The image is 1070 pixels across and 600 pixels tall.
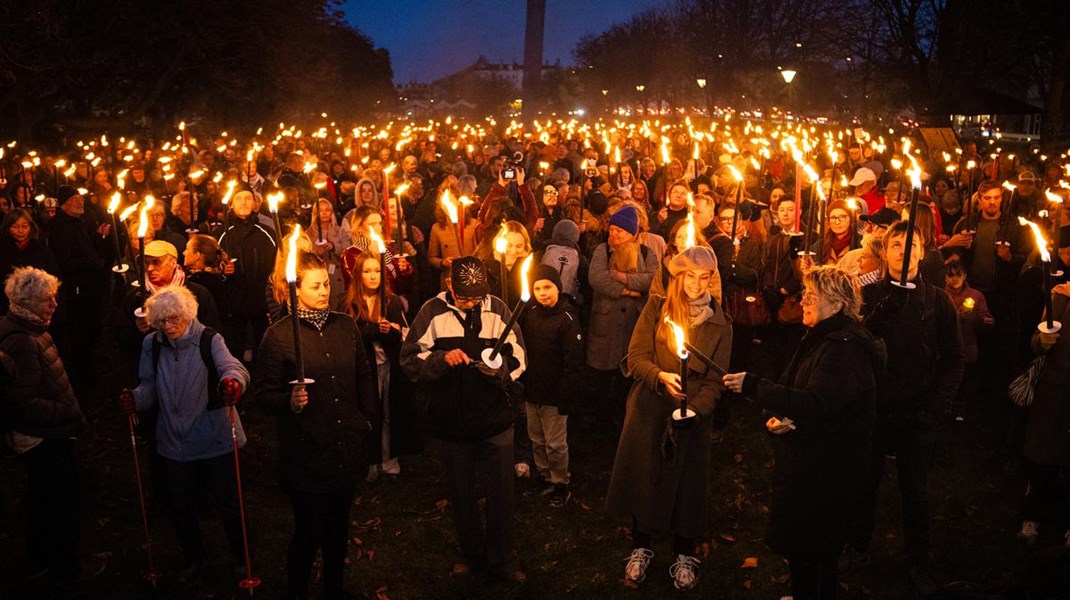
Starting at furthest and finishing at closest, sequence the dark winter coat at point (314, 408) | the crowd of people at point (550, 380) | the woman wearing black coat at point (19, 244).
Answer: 1. the woman wearing black coat at point (19, 244)
2. the dark winter coat at point (314, 408)
3. the crowd of people at point (550, 380)

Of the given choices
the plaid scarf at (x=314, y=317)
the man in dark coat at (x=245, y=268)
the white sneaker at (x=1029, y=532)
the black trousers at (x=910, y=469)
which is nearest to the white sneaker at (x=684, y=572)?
the black trousers at (x=910, y=469)

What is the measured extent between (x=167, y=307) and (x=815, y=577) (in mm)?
4026

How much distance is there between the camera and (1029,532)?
6.23 m

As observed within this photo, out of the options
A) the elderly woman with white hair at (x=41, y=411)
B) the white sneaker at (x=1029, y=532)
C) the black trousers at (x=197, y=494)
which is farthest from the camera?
the white sneaker at (x=1029, y=532)

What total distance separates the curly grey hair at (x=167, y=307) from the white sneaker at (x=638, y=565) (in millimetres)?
3229

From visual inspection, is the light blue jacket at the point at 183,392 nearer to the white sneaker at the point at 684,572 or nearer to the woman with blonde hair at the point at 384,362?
the woman with blonde hair at the point at 384,362

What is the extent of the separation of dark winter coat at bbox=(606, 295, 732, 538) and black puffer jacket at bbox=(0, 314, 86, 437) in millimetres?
3530

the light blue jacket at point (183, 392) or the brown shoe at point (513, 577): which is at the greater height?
the light blue jacket at point (183, 392)

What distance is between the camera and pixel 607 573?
591 centimetres

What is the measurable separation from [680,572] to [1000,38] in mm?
30287

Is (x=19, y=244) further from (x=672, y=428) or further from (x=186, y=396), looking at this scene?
(x=672, y=428)

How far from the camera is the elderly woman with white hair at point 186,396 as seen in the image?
5.28m

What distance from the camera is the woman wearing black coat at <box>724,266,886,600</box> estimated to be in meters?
4.48

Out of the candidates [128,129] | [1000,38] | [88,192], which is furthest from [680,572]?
[128,129]
